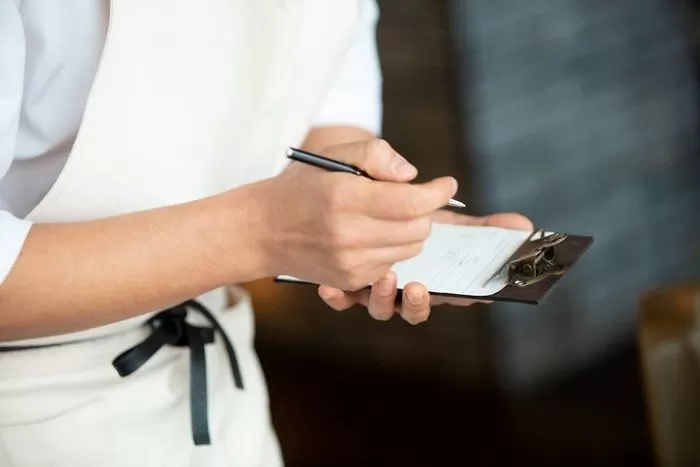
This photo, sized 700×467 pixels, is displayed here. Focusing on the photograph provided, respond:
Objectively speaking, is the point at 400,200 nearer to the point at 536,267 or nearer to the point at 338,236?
the point at 338,236

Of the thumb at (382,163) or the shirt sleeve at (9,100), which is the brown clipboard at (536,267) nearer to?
the thumb at (382,163)

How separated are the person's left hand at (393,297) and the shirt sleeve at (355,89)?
20 centimetres

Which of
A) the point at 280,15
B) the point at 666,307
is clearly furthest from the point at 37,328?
the point at 666,307

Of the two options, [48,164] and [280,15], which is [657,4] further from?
[48,164]

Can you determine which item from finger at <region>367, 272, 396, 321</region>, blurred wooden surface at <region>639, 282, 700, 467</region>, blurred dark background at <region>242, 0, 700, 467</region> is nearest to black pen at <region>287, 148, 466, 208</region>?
finger at <region>367, 272, 396, 321</region>

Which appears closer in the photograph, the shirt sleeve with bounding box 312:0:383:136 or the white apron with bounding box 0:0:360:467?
the white apron with bounding box 0:0:360:467

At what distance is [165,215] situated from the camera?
0.74m

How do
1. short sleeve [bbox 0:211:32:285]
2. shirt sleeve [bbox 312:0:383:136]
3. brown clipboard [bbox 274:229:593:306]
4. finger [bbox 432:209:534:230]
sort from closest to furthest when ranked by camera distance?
short sleeve [bbox 0:211:32:285], brown clipboard [bbox 274:229:593:306], finger [bbox 432:209:534:230], shirt sleeve [bbox 312:0:383:136]

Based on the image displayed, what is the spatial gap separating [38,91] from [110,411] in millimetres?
280

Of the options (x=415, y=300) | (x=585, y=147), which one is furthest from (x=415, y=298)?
(x=585, y=147)

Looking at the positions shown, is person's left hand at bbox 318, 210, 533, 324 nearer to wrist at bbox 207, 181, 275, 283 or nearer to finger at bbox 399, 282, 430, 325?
finger at bbox 399, 282, 430, 325

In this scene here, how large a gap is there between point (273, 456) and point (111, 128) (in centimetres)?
41

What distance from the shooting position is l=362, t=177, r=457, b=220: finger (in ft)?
2.34

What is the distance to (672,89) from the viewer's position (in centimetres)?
238
